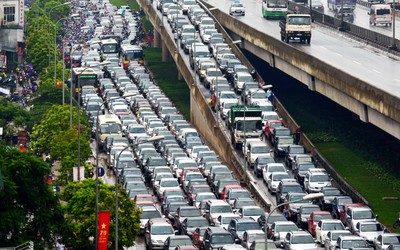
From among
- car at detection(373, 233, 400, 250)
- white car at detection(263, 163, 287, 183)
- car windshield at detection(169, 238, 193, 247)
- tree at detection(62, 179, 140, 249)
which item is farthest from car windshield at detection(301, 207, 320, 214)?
white car at detection(263, 163, 287, 183)

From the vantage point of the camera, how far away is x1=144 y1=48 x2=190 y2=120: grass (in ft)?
423

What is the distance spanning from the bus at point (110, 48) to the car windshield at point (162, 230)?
2957 inches

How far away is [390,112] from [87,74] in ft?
152

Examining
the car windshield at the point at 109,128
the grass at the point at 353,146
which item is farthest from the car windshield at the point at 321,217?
the car windshield at the point at 109,128

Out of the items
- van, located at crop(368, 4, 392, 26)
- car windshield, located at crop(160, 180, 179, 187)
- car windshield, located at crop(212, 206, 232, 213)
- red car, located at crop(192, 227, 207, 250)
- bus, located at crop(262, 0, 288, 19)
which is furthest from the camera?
bus, located at crop(262, 0, 288, 19)

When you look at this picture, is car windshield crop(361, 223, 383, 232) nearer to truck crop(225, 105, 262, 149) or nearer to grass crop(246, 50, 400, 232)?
grass crop(246, 50, 400, 232)

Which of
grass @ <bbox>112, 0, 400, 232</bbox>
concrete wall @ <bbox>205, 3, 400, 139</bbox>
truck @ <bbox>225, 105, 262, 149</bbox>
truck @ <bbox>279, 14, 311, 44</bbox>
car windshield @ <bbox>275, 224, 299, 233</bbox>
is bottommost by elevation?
grass @ <bbox>112, 0, 400, 232</bbox>

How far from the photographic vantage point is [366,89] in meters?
94.1

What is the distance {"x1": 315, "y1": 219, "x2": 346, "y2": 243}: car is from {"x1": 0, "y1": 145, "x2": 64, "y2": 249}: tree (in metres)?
14.1

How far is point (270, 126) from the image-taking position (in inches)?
4131

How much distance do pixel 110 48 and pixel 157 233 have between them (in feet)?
255

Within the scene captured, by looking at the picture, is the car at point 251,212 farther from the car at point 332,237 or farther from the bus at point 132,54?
the bus at point 132,54

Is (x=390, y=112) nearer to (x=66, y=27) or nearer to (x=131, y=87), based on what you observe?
(x=131, y=87)

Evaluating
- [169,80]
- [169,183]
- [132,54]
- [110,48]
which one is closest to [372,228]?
[169,183]
